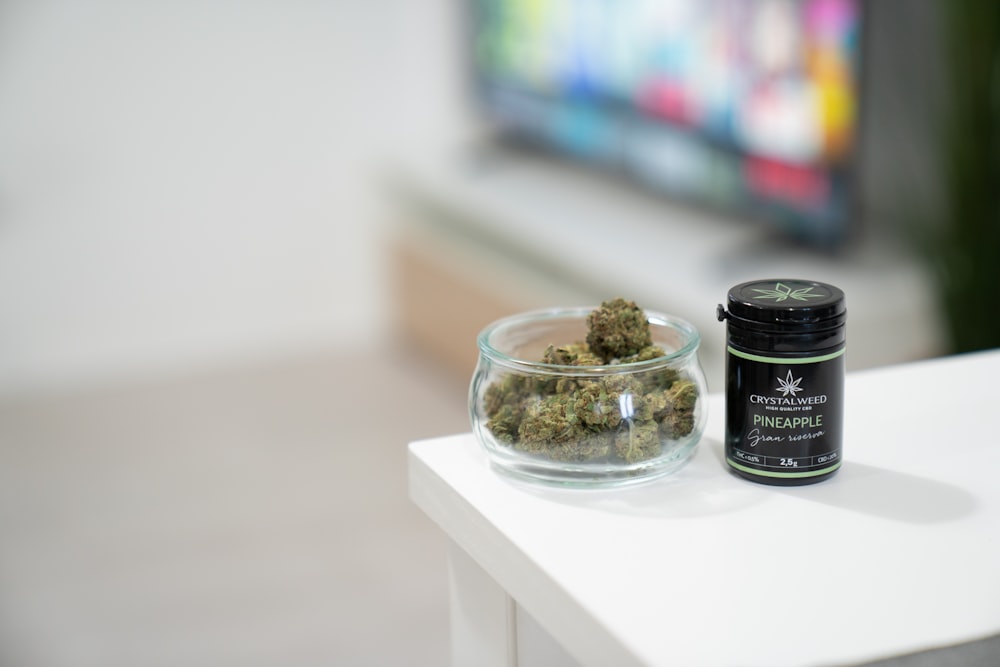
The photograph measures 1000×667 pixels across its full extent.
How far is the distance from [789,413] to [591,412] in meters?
0.14

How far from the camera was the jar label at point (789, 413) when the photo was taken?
2.60ft

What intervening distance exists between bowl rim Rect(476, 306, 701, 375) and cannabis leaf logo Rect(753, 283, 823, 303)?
65 mm

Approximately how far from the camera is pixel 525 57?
305 centimetres

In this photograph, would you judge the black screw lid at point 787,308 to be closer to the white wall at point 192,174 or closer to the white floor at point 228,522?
the white floor at point 228,522

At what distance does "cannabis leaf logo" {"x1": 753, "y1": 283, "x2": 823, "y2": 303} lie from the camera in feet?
2.63

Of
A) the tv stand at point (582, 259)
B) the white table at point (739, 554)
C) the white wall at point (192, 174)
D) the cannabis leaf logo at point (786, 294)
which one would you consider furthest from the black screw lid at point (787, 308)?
the white wall at point (192, 174)

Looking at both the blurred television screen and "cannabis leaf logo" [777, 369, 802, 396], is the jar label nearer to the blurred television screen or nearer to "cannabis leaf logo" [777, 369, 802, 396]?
"cannabis leaf logo" [777, 369, 802, 396]

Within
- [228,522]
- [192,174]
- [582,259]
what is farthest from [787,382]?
[192,174]

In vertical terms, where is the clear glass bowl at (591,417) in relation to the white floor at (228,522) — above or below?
above

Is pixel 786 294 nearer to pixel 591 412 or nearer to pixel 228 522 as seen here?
pixel 591 412

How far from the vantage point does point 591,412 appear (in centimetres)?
79

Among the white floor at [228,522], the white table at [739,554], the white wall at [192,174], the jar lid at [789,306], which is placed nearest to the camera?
the white table at [739,554]

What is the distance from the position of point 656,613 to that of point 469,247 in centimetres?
248

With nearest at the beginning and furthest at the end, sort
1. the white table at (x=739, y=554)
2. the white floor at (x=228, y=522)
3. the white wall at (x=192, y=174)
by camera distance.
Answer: the white table at (x=739, y=554), the white floor at (x=228, y=522), the white wall at (x=192, y=174)
